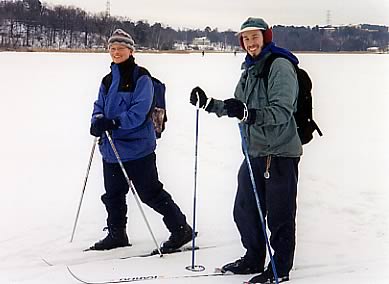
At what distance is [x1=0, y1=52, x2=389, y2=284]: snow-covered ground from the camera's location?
4.23m

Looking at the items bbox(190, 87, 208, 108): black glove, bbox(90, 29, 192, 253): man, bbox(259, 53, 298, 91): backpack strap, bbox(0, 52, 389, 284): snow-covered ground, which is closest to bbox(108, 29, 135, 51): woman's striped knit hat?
bbox(90, 29, 192, 253): man

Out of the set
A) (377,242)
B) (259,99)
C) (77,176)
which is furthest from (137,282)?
(77,176)

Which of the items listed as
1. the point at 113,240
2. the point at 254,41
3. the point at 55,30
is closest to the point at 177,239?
the point at 113,240

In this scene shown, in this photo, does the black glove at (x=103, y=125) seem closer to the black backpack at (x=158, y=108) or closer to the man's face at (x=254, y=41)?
the black backpack at (x=158, y=108)

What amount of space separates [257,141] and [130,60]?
1.32m

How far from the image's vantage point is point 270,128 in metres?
3.65

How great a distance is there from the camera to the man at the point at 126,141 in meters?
4.36

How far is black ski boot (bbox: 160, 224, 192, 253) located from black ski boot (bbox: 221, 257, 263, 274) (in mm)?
655

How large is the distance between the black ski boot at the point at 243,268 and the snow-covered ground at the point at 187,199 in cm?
8

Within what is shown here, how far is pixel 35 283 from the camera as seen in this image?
3795 millimetres

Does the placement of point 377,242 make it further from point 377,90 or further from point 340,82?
point 340,82

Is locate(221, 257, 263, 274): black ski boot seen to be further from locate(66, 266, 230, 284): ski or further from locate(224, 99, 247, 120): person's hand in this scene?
locate(224, 99, 247, 120): person's hand

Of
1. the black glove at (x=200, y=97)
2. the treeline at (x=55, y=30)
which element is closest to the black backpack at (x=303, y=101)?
the black glove at (x=200, y=97)

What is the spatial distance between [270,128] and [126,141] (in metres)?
1.29
